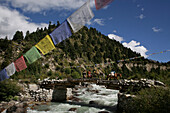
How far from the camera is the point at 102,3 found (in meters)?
5.57

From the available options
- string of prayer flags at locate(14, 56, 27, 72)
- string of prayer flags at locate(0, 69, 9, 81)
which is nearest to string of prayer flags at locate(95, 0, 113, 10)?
string of prayer flags at locate(14, 56, 27, 72)

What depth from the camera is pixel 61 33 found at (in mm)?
7711

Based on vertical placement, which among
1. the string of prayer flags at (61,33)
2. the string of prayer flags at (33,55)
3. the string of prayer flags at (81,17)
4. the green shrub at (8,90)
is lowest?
the green shrub at (8,90)

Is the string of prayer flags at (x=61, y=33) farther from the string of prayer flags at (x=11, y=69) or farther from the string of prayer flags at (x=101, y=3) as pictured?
the string of prayer flags at (x=11, y=69)

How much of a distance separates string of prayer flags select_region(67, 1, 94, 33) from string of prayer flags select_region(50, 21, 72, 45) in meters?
0.40

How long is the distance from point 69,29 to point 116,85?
19.9ft

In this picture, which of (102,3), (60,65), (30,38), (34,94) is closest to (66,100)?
(34,94)

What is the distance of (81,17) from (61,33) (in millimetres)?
1626

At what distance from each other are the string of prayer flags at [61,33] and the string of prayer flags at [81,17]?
15.9 inches

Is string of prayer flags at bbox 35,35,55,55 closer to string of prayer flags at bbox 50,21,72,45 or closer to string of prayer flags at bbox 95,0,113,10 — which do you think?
string of prayer flags at bbox 50,21,72,45

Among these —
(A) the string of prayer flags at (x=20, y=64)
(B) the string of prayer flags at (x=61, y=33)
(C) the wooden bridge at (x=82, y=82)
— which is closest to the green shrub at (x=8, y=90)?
(C) the wooden bridge at (x=82, y=82)

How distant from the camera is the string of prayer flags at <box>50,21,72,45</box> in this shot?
7414 mm

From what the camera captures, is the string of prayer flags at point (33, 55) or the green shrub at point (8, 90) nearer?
the string of prayer flags at point (33, 55)

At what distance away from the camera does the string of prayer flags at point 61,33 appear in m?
7.41
